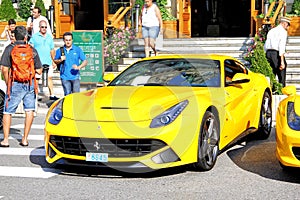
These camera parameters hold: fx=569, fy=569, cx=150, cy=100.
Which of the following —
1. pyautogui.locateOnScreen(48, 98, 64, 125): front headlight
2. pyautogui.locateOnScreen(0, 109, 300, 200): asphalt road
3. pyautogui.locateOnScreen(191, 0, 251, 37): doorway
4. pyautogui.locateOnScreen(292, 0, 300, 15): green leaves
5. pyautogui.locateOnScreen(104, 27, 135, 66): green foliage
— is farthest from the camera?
pyautogui.locateOnScreen(191, 0, 251, 37): doorway

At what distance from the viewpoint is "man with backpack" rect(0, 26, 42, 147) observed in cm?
839

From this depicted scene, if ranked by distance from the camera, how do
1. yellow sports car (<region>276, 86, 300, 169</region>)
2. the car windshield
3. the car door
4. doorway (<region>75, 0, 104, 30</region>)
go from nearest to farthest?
yellow sports car (<region>276, 86, 300, 169</region>), the car door, the car windshield, doorway (<region>75, 0, 104, 30</region>)

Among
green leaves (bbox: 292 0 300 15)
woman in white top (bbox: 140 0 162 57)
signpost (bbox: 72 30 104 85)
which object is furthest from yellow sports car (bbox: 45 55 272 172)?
green leaves (bbox: 292 0 300 15)

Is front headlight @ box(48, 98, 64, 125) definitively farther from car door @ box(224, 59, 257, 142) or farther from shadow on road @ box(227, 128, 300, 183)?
shadow on road @ box(227, 128, 300, 183)

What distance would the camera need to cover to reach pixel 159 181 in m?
6.53

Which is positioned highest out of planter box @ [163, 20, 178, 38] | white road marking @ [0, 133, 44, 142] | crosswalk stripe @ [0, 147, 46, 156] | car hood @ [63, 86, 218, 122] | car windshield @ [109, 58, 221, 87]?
planter box @ [163, 20, 178, 38]

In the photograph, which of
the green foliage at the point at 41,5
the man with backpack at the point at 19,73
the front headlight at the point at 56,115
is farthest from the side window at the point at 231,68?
the green foliage at the point at 41,5

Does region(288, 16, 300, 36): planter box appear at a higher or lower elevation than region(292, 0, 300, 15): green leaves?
lower

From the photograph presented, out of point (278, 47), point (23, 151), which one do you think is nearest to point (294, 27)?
point (278, 47)

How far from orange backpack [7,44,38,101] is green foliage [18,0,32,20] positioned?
1380 cm

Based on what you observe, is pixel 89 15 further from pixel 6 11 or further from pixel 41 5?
pixel 6 11

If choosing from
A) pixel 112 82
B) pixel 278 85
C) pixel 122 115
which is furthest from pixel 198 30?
pixel 122 115

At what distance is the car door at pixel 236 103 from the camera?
25.0ft

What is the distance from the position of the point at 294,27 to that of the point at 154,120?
43.7ft
